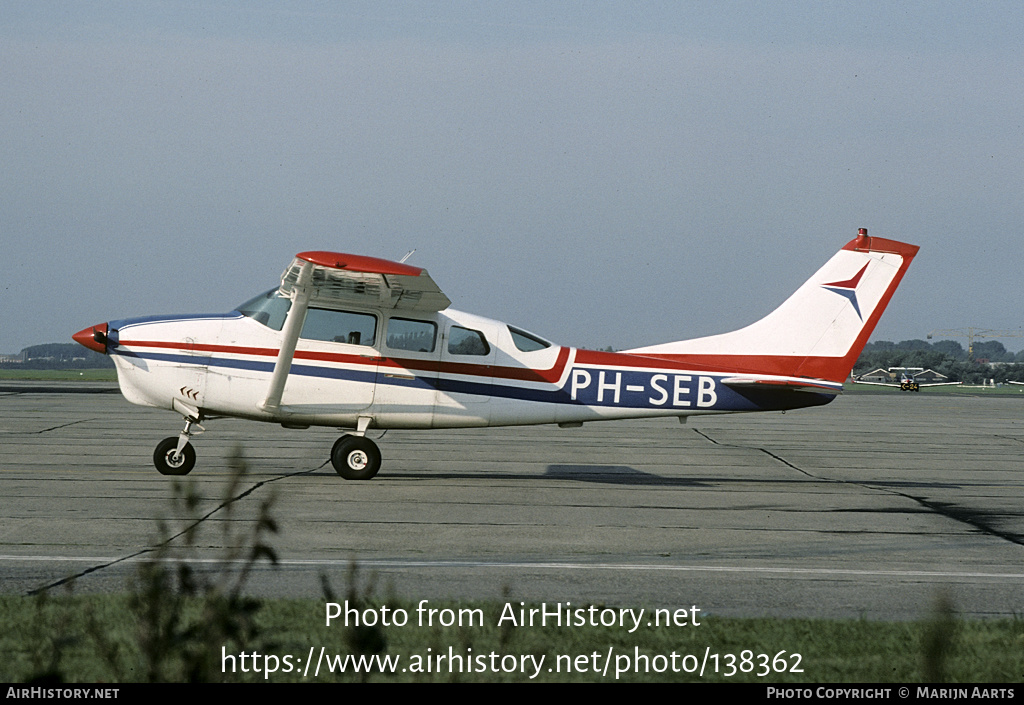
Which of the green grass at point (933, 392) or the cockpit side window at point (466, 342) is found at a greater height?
the cockpit side window at point (466, 342)

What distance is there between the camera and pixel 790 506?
11.5 metres

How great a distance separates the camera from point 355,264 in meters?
11.6

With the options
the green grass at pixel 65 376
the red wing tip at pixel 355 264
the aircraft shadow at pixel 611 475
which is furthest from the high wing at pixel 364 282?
the green grass at pixel 65 376

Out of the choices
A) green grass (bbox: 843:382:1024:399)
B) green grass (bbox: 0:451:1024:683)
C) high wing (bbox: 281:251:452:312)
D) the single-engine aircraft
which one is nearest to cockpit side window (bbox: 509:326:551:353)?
the single-engine aircraft

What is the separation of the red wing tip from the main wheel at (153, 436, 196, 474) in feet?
11.0

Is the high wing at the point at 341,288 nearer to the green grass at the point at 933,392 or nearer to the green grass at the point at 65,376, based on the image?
the green grass at the point at 933,392

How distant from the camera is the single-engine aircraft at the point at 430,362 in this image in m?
13.1

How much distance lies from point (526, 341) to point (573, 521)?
13.9ft

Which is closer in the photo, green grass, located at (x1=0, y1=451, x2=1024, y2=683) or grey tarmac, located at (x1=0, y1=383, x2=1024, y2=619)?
green grass, located at (x1=0, y1=451, x2=1024, y2=683)

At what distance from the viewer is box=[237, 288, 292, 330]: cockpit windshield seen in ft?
43.7

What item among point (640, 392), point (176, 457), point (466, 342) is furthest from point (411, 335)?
point (176, 457)

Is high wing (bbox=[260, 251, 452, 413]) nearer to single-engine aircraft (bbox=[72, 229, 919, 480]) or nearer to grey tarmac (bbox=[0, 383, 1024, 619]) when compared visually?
single-engine aircraft (bbox=[72, 229, 919, 480])

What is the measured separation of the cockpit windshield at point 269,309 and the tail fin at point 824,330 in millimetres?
4888

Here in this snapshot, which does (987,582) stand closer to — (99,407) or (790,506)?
(790,506)
